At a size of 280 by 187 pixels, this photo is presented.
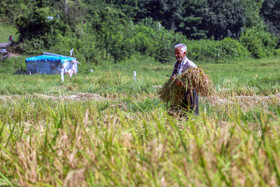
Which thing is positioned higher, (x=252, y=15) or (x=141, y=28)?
(x=252, y=15)

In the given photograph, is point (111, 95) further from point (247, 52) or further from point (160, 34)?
point (247, 52)

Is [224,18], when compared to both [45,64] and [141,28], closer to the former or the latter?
[141,28]

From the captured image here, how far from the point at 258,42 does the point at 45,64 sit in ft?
76.1

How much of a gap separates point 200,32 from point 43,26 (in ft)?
57.4

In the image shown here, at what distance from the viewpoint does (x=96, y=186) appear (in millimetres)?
1510

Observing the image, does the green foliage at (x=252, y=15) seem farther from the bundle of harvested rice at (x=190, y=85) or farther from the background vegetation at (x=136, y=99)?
the bundle of harvested rice at (x=190, y=85)

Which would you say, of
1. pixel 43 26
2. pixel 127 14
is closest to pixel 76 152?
pixel 43 26

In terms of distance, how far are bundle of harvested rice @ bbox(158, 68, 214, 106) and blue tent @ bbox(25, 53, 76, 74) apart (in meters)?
16.8

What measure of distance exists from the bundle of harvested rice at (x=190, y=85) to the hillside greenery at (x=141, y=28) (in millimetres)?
19999

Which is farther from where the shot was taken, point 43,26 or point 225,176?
point 43,26

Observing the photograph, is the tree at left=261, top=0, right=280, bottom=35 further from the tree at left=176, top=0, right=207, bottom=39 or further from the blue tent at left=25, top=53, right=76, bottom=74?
the blue tent at left=25, top=53, right=76, bottom=74

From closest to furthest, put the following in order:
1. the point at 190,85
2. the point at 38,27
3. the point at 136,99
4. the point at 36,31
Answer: the point at 190,85, the point at 136,99, the point at 38,27, the point at 36,31

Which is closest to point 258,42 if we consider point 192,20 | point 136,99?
point 192,20

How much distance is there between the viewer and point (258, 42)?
3572 centimetres
